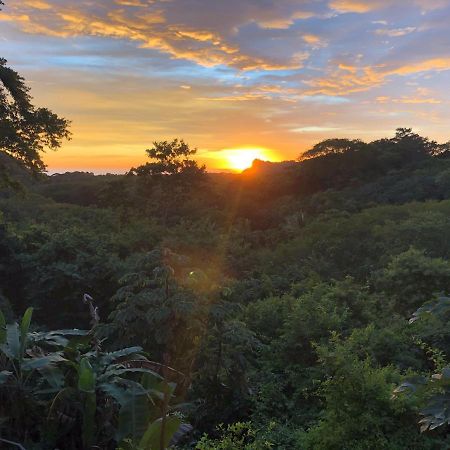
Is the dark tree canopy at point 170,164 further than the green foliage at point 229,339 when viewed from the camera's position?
Yes

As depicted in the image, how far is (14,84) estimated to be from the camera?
11.9 metres

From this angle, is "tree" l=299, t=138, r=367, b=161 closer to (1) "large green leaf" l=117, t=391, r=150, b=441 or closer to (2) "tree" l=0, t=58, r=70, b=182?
(2) "tree" l=0, t=58, r=70, b=182

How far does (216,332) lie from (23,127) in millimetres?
9001

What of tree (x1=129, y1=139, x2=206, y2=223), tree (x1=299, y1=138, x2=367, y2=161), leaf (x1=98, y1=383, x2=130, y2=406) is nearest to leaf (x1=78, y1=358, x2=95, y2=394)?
leaf (x1=98, y1=383, x2=130, y2=406)

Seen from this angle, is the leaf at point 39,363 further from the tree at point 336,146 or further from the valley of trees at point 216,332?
the tree at point 336,146

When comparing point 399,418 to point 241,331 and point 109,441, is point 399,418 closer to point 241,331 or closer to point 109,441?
point 241,331

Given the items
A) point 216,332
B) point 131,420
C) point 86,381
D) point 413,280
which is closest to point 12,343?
point 86,381

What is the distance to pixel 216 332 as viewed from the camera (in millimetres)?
6578

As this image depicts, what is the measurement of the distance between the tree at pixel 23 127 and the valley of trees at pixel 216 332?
37mm

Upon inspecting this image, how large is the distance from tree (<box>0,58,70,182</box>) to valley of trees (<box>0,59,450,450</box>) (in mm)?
37

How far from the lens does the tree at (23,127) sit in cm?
1195

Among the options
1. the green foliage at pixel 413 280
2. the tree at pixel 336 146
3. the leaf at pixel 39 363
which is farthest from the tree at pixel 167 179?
the leaf at pixel 39 363

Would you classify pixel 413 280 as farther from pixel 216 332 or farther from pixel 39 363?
pixel 39 363

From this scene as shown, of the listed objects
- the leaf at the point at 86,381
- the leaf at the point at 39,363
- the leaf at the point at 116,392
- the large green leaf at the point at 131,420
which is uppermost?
the leaf at the point at 39,363
